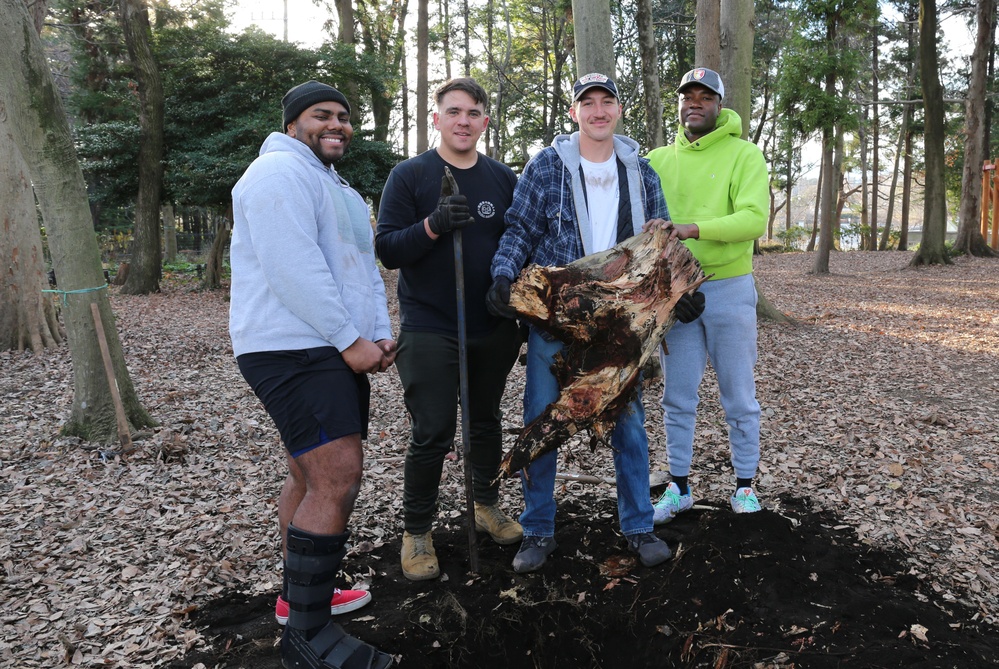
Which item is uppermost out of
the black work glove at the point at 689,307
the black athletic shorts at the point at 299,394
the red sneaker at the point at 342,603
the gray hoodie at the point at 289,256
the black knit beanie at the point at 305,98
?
the black knit beanie at the point at 305,98

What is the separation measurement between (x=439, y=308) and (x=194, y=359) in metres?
6.21

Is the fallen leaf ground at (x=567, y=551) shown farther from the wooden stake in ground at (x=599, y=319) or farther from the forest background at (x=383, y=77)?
the forest background at (x=383, y=77)

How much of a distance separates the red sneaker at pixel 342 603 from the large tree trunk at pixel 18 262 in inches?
281

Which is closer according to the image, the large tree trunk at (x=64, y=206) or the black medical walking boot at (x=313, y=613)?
the black medical walking boot at (x=313, y=613)

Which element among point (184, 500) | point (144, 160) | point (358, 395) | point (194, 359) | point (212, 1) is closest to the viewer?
point (358, 395)

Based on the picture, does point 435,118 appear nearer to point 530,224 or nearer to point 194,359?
point 530,224

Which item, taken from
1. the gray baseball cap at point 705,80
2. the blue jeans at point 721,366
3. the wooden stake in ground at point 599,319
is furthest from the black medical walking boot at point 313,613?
the gray baseball cap at point 705,80

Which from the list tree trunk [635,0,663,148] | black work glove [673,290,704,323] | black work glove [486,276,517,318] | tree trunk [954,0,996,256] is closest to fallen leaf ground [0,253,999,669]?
black work glove [673,290,704,323]

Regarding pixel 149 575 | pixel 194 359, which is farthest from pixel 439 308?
pixel 194 359

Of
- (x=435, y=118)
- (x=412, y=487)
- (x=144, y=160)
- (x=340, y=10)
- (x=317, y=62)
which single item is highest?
(x=340, y=10)

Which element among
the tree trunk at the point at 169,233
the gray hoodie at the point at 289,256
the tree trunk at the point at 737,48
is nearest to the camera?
the gray hoodie at the point at 289,256

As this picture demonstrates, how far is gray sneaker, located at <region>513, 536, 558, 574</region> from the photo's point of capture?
3258 mm

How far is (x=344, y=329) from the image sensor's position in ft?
8.51

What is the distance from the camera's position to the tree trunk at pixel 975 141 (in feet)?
59.4
